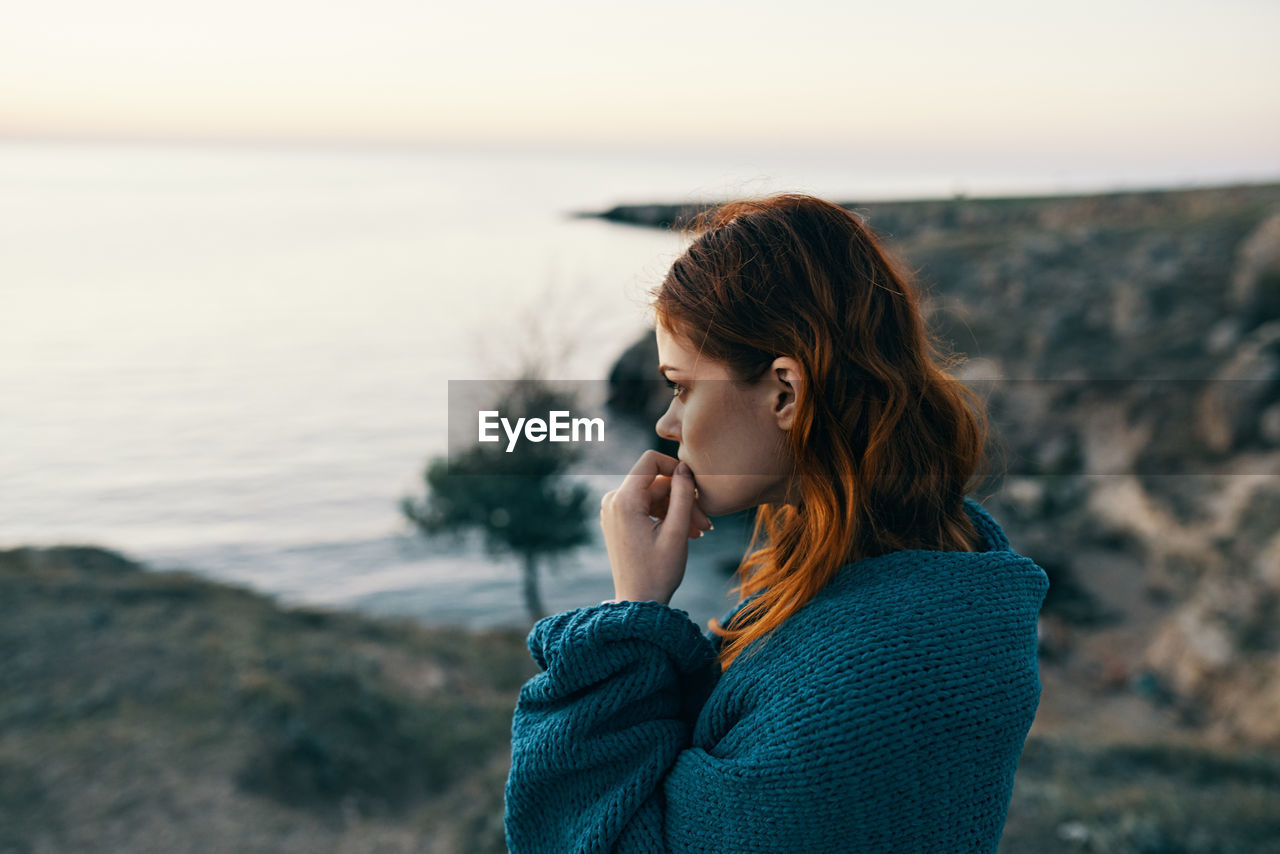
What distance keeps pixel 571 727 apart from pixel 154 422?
819 inches

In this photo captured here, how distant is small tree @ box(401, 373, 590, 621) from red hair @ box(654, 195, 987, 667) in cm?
1074

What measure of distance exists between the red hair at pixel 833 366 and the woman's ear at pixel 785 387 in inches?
0.5

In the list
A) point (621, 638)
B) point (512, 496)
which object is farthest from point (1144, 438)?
point (621, 638)

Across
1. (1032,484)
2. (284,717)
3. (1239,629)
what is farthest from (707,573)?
(284,717)

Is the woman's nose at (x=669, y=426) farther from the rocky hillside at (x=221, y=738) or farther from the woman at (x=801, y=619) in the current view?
the rocky hillside at (x=221, y=738)

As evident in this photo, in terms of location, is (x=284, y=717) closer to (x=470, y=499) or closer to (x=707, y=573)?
(x=470, y=499)

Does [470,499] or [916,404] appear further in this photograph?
[470,499]

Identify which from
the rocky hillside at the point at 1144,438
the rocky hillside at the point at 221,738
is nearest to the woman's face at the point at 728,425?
the rocky hillside at the point at 1144,438

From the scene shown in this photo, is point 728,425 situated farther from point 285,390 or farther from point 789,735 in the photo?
point 285,390

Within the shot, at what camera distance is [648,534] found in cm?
143

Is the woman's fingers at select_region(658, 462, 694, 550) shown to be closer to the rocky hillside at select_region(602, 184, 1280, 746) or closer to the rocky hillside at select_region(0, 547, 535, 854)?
the rocky hillside at select_region(602, 184, 1280, 746)

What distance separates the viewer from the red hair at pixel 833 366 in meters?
1.24

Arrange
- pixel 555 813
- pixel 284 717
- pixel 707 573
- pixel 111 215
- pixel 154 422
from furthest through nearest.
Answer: pixel 111 215 → pixel 154 422 → pixel 707 573 → pixel 284 717 → pixel 555 813

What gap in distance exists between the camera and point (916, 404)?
1.29 meters
